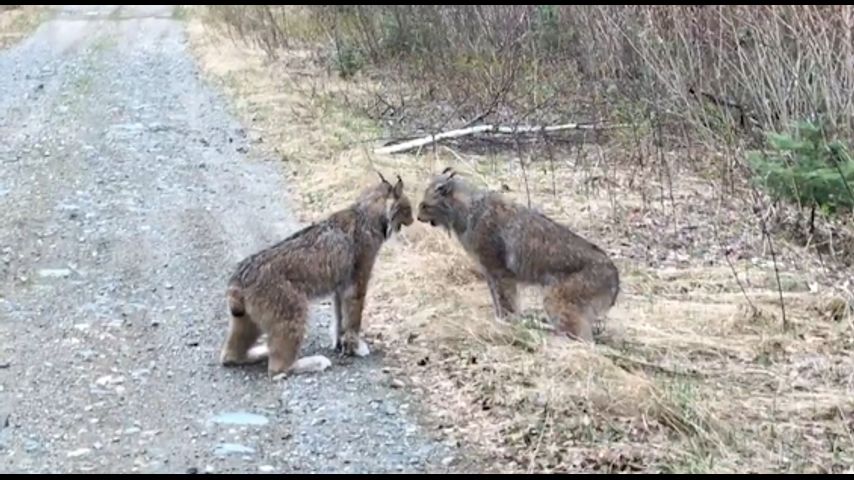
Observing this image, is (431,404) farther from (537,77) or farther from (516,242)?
(537,77)

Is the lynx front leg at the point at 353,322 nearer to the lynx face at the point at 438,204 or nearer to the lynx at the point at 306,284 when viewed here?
the lynx at the point at 306,284

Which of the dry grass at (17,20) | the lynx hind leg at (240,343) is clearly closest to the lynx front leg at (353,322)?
the lynx hind leg at (240,343)

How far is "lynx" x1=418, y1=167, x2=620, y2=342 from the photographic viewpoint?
271 inches

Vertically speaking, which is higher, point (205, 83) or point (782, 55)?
point (782, 55)

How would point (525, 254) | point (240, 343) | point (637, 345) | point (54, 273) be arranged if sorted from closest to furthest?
point (240, 343), point (637, 345), point (525, 254), point (54, 273)

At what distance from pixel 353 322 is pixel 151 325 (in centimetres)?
137

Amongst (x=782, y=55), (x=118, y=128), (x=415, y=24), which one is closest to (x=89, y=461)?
(x=782, y=55)

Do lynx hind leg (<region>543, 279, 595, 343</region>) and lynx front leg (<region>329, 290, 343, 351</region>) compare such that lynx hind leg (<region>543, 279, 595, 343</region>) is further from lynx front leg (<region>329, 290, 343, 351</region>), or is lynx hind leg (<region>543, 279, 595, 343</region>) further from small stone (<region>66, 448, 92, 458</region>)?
small stone (<region>66, 448, 92, 458</region>)

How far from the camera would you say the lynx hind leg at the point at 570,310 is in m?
6.76

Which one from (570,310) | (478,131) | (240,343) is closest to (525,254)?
(570,310)

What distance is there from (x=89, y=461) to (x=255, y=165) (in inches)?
291

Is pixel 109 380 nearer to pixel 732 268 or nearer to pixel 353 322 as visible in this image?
pixel 353 322

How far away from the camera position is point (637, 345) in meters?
6.80

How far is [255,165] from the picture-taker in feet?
40.9
